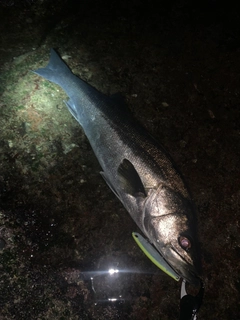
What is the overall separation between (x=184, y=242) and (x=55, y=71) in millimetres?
2685

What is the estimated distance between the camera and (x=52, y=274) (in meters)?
2.39

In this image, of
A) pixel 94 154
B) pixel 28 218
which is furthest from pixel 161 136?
pixel 28 218

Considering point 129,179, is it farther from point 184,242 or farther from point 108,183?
point 184,242

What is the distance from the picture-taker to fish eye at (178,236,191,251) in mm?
2158

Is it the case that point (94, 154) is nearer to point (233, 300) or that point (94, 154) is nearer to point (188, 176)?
point (188, 176)

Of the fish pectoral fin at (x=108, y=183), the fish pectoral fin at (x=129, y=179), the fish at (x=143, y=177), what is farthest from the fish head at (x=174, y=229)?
the fish pectoral fin at (x=108, y=183)

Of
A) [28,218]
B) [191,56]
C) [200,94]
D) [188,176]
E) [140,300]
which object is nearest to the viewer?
[140,300]

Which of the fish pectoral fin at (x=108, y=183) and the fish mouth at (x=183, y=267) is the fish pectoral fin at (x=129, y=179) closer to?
the fish pectoral fin at (x=108, y=183)

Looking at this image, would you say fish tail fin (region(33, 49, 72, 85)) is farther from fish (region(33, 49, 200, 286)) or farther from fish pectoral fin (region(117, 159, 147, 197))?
fish pectoral fin (region(117, 159, 147, 197))

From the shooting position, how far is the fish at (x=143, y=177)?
2.19 meters

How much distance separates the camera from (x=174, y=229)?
222 centimetres

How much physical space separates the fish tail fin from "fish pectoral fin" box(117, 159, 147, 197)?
155 cm

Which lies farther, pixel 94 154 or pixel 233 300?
pixel 94 154

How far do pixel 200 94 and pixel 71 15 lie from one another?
107 inches
